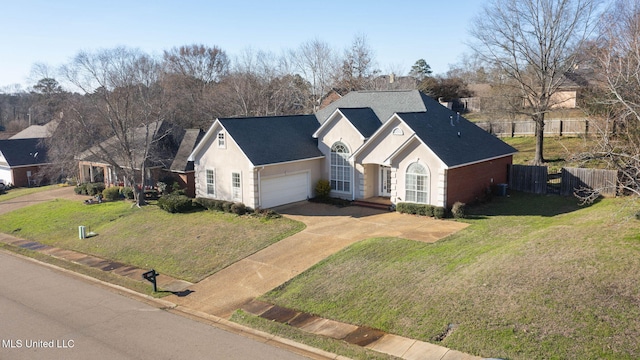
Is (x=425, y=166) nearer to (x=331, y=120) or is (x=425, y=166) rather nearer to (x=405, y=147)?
(x=405, y=147)

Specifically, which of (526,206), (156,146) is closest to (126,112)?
(156,146)

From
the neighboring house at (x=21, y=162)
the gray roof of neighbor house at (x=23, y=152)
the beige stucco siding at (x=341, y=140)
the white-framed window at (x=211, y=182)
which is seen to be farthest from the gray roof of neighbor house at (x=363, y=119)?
the gray roof of neighbor house at (x=23, y=152)

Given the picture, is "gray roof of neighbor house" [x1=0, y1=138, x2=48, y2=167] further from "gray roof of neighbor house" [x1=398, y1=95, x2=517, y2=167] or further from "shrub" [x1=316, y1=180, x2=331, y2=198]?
"gray roof of neighbor house" [x1=398, y1=95, x2=517, y2=167]

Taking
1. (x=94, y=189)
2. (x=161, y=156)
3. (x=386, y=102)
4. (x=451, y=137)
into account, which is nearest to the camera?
(x=451, y=137)

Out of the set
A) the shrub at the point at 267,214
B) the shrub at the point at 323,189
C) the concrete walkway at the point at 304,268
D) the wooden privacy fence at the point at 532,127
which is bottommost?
the concrete walkway at the point at 304,268

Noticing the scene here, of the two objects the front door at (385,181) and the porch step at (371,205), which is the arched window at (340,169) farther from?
the front door at (385,181)

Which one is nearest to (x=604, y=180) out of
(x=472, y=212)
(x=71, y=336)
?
(x=472, y=212)

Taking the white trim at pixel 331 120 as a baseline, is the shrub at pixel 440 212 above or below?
below
